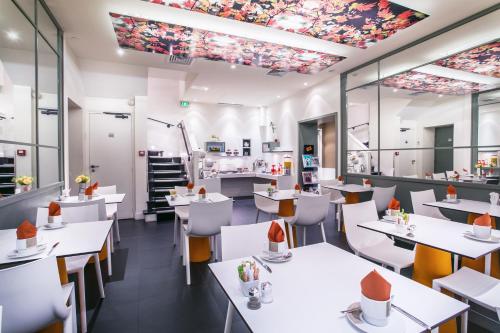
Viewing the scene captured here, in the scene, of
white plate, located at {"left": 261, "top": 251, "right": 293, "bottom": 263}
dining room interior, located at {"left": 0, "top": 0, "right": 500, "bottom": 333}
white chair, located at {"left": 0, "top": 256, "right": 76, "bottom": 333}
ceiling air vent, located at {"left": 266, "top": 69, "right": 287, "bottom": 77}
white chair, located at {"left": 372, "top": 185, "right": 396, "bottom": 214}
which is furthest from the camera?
ceiling air vent, located at {"left": 266, "top": 69, "right": 287, "bottom": 77}

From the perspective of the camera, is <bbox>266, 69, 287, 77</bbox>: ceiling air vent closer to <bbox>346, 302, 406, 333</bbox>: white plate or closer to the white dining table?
the white dining table

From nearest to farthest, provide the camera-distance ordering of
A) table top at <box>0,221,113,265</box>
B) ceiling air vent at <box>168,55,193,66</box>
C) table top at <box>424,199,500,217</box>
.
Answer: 1. table top at <box>0,221,113,265</box>
2. table top at <box>424,199,500,217</box>
3. ceiling air vent at <box>168,55,193,66</box>

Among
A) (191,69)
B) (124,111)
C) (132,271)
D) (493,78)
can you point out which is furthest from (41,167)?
(493,78)

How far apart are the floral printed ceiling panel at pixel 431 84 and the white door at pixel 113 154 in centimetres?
544

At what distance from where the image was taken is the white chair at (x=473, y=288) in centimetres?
147

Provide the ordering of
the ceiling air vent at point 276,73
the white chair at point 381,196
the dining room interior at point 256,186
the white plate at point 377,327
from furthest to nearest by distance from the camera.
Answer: the ceiling air vent at point 276,73, the white chair at point 381,196, the dining room interior at point 256,186, the white plate at point 377,327

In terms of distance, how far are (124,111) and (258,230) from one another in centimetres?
497

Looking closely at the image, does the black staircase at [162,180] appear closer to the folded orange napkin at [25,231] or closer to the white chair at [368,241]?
the folded orange napkin at [25,231]

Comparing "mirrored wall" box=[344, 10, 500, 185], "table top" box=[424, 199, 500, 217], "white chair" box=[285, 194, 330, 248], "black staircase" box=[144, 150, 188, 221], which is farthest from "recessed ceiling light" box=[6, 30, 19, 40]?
"mirrored wall" box=[344, 10, 500, 185]

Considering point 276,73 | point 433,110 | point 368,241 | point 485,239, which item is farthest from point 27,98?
point 433,110

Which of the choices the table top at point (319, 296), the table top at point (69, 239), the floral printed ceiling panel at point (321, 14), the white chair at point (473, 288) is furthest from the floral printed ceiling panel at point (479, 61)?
the table top at point (69, 239)

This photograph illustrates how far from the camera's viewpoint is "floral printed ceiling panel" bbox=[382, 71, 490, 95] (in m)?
3.65

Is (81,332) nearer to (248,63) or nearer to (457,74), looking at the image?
(248,63)

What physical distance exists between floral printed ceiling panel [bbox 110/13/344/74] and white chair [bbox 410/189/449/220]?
2758mm
